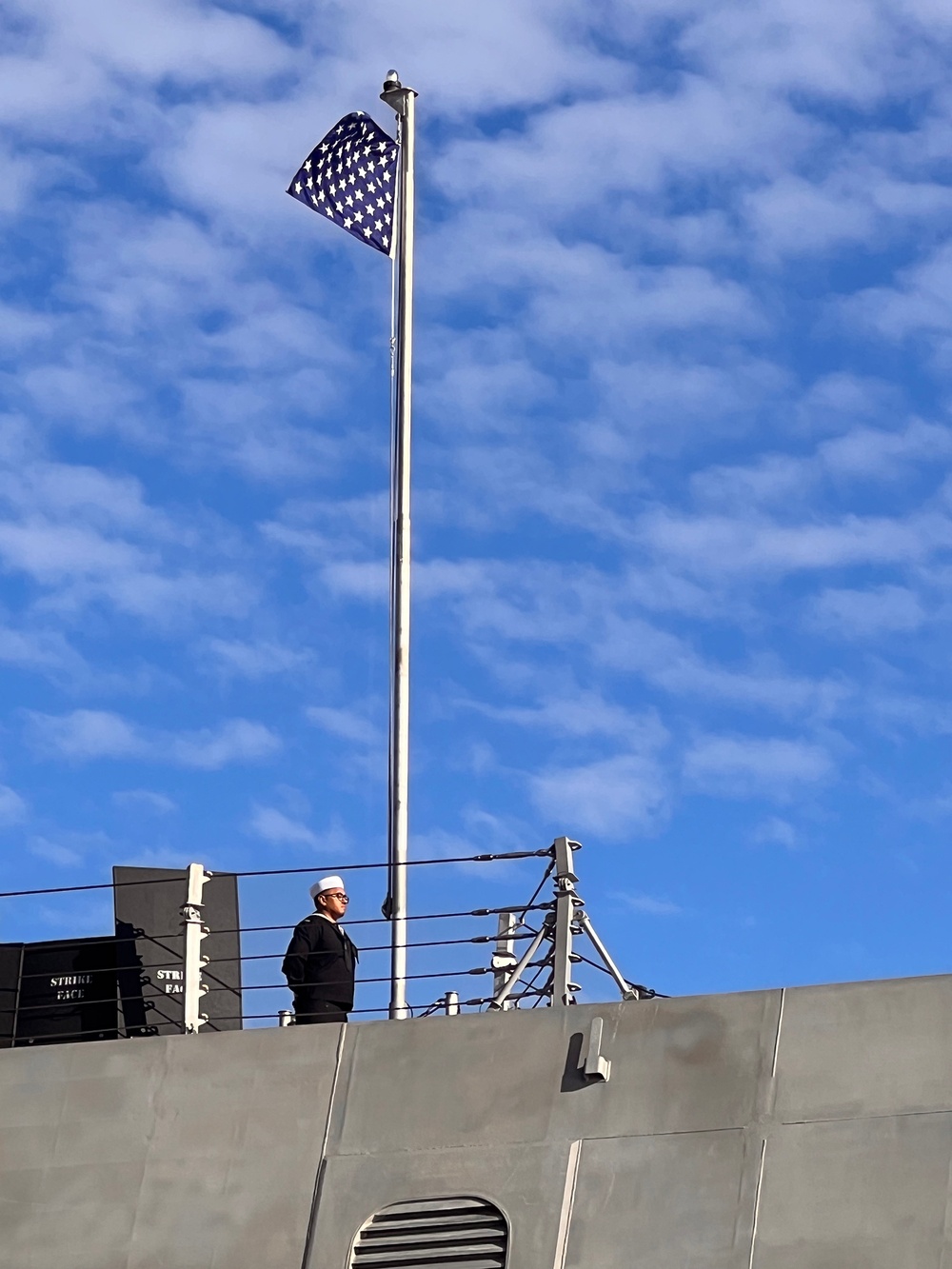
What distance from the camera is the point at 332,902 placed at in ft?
42.1

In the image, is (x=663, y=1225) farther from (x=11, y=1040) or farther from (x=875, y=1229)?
(x=11, y=1040)

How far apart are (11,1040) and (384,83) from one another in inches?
328

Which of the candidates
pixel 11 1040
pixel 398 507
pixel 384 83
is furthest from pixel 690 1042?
pixel 384 83

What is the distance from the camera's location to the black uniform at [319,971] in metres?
12.5

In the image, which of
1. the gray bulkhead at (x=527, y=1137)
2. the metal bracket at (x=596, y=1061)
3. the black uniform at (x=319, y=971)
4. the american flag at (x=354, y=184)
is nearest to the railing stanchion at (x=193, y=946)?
the gray bulkhead at (x=527, y=1137)

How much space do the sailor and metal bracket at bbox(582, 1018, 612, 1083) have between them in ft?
5.66

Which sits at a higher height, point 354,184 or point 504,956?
point 354,184

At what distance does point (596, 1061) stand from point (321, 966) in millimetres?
2055

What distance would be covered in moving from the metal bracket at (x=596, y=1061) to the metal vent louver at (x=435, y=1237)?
812 mm

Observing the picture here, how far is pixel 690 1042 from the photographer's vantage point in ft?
36.6

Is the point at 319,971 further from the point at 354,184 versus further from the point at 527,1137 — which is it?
the point at 354,184

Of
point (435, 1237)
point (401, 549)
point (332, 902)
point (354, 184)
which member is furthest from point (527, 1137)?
point (354, 184)

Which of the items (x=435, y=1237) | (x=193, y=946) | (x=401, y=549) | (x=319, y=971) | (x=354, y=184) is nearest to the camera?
(x=435, y=1237)

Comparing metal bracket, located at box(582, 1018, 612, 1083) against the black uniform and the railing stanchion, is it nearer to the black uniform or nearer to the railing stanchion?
the black uniform
